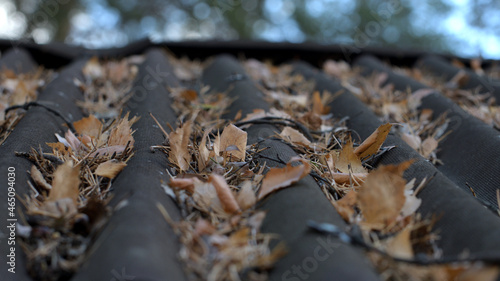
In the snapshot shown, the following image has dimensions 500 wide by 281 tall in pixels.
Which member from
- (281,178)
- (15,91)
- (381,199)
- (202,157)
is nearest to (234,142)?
(202,157)

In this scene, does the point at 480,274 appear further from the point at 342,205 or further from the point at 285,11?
the point at 285,11

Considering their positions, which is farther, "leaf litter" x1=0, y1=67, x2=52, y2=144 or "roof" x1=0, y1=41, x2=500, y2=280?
"leaf litter" x1=0, y1=67, x2=52, y2=144

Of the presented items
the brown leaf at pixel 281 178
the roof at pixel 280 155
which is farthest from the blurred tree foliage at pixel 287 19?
the brown leaf at pixel 281 178

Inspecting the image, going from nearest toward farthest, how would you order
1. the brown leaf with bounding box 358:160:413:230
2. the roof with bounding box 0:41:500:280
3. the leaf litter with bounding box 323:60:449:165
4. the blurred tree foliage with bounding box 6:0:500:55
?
the roof with bounding box 0:41:500:280 → the brown leaf with bounding box 358:160:413:230 → the leaf litter with bounding box 323:60:449:165 → the blurred tree foliage with bounding box 6:0:500:55

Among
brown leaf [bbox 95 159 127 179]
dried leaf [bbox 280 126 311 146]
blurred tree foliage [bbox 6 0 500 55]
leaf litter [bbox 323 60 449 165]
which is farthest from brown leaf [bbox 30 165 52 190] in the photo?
blurred tree foliage [bbox 6 0 500 55]

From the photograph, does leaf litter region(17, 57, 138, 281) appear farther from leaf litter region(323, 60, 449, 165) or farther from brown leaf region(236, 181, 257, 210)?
leaf litter region(323, 60, 449, 165)

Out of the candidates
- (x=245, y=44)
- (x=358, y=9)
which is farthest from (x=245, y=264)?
(x=358, y=9)
